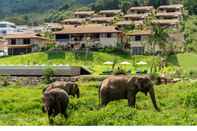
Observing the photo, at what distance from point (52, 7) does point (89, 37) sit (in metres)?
107

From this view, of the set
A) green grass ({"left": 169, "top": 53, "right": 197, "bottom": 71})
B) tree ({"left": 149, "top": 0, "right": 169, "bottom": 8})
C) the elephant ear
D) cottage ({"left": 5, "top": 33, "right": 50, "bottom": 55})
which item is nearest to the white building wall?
cottage ({"left": 5, "top": 33, "right": 50, "bottom": 55})

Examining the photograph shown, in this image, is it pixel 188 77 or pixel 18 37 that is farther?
pixel 18 37

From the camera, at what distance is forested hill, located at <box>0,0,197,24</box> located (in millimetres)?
115463

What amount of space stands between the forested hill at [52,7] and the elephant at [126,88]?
80.8 m

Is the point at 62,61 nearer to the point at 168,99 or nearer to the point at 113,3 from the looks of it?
the point at 168,99

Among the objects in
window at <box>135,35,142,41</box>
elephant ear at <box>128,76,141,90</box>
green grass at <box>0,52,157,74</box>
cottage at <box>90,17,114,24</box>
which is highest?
elephant ear at <box>128,76,141,90</box>

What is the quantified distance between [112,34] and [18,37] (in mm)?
14175

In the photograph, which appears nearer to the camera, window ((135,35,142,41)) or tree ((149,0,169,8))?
window ((135,35,142,41))

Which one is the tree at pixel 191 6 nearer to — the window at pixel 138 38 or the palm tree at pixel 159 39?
the window at pixel 138 38

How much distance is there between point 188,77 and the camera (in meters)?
48.2

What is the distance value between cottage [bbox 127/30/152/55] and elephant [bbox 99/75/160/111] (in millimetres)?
50806

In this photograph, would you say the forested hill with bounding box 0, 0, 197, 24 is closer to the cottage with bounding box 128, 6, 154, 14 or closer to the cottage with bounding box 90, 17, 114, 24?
the cottage with bounding box 128, 6, 154, 14

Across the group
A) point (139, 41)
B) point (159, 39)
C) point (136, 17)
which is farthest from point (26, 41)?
point (136, 17)
